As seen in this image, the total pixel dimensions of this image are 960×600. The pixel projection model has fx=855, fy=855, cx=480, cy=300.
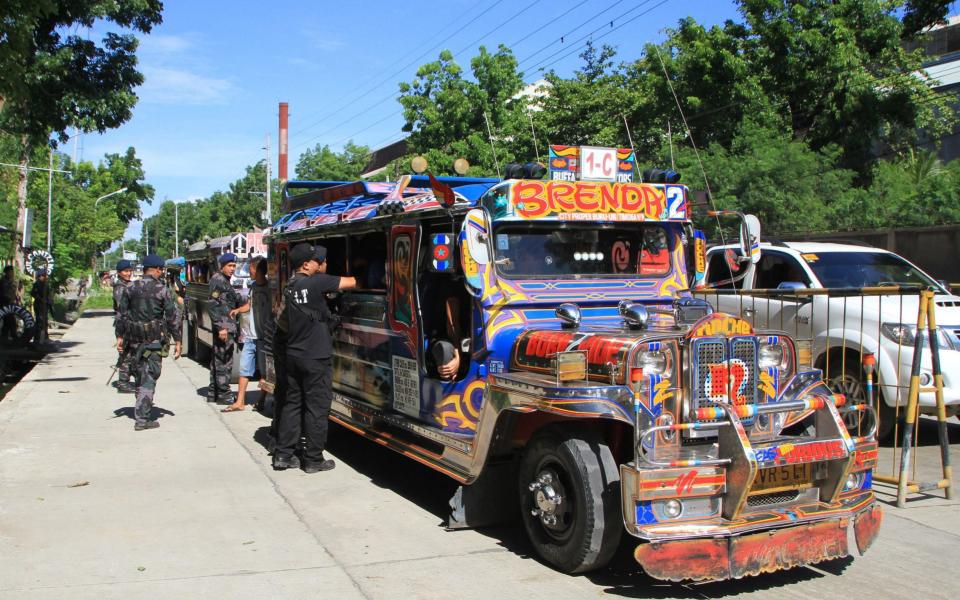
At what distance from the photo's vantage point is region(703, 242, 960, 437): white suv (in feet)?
27.2

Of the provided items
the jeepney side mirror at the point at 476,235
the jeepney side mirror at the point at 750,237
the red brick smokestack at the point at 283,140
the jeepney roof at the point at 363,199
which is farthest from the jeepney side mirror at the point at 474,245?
the red brick smokestack at the point at 283,140

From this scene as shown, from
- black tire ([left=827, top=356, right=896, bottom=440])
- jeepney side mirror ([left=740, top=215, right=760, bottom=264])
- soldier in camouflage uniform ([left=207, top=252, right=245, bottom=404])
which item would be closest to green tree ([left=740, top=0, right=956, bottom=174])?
black tire ([left=827, top=356, right=896, bottom=440])

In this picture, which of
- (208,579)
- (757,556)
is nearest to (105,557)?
(208,579)

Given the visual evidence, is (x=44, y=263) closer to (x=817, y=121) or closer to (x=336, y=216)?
(x=336, y=216)

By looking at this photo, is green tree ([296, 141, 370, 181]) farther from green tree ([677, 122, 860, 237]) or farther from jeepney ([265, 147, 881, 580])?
jeepney ([265, 147, 881, 580])

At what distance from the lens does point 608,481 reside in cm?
475

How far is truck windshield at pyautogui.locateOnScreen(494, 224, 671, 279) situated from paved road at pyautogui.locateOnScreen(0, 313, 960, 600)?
188 centimetres

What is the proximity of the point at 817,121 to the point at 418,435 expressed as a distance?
751 inches

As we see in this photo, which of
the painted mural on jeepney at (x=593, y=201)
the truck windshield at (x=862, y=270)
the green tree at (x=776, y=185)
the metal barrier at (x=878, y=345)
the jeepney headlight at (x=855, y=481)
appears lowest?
the jeepney headlight at (x=855, y=481)

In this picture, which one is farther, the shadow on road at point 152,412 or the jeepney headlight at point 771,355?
the shadow on road at point 152,412

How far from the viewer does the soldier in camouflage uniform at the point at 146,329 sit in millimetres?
9438

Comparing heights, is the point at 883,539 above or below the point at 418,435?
below

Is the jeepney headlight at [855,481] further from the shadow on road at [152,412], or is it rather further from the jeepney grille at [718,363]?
the shadow on road at [152,412]

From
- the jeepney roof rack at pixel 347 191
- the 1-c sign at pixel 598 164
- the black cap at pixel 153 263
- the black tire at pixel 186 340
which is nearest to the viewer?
the 1-c sign at pixel 598 164
